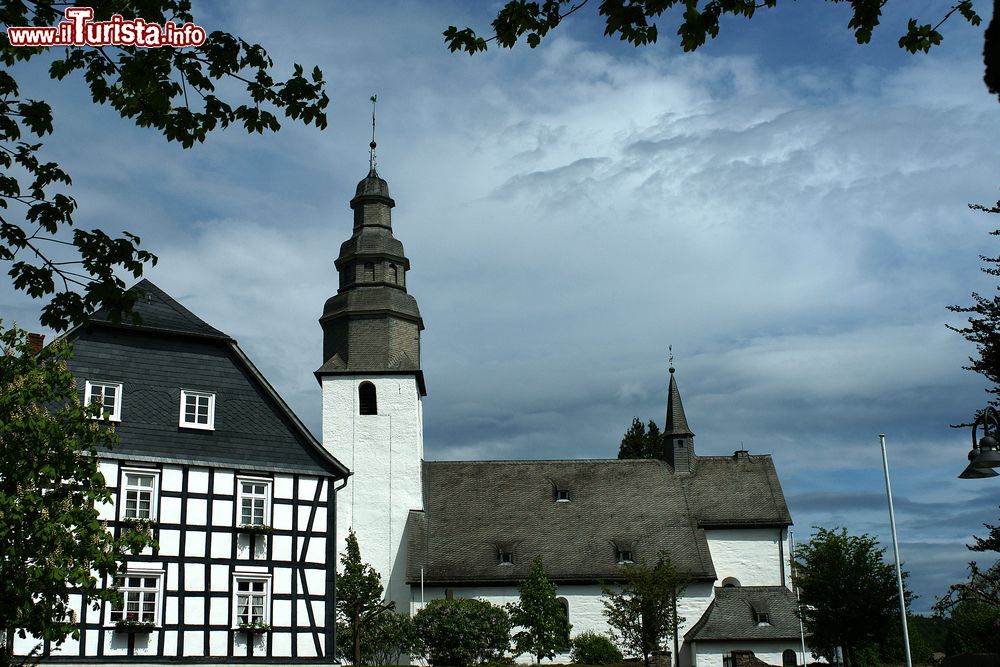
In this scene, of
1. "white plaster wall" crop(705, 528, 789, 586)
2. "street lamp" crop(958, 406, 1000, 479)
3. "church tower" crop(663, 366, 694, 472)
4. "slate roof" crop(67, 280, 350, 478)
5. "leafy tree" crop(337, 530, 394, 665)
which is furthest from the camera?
"church tower" crop(663, 366, 694, 472)

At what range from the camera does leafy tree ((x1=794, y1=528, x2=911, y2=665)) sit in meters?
39.3

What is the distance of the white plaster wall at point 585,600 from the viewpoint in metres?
49.2

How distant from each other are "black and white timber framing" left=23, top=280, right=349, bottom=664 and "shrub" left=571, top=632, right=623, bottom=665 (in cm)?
1763

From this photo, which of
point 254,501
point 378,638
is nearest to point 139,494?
point 254,501

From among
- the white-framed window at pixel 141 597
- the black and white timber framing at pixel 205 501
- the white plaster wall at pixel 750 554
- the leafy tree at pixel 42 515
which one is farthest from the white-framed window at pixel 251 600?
the white plaster wall at pixel 750 554

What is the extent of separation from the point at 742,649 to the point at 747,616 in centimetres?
193

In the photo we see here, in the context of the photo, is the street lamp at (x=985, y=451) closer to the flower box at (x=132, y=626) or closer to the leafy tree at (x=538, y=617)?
the flower box at (x=132, y=626)

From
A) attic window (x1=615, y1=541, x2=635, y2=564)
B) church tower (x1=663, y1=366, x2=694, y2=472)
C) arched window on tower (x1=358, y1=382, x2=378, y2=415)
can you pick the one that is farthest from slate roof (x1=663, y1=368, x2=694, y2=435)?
arched window on tower (x1=358, y1=382, x2=378, y2=415)

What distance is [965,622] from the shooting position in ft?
191

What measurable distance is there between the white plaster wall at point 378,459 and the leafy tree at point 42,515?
96.6 ft

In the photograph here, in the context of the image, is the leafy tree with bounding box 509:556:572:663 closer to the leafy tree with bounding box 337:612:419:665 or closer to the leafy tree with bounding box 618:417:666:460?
the leafy tree with bounding box 337:612:419:665

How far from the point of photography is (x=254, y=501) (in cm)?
3244

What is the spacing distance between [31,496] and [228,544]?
12703 millimetres

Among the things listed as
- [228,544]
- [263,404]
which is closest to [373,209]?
[263,404]
